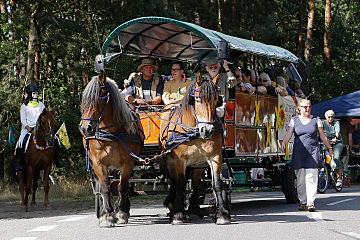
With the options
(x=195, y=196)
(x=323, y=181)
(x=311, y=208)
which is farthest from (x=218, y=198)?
(x=323, y=181)

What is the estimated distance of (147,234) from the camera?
889cm

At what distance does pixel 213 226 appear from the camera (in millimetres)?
9711

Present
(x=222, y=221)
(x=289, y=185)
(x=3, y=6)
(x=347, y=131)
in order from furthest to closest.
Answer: (x=3, y=6), (x=347, y=131), (x=289, y=185), (x=222, y=221)

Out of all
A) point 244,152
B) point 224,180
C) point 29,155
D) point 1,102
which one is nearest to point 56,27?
point 1,102

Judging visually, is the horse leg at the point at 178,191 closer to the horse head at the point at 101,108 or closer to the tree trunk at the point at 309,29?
the horse head at the point at 101,108

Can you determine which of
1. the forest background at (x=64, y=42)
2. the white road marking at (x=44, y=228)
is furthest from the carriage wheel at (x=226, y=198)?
the forest background at (x=64, y=42)

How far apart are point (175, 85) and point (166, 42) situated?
1785mm

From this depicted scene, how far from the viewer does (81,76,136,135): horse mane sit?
9.74 metres

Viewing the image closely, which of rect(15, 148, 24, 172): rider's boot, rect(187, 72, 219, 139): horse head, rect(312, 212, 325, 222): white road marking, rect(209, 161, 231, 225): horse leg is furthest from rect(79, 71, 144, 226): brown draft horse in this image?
rect(15, 148, 24, 172): rider's boot

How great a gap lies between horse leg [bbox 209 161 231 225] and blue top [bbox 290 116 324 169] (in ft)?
8.88

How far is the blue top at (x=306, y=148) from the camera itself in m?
12.1

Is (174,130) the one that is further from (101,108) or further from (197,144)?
Answer: (101,108)

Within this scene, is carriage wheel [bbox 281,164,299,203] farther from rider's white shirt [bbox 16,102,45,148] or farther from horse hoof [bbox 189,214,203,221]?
rider's white shirt [bbox 16,102,45,148]

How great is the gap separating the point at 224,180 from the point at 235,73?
2.79 metres
